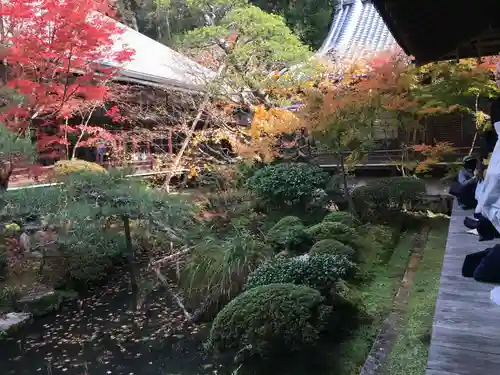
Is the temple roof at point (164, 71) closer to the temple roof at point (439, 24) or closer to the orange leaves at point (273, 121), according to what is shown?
the orange leaves at point (273, 121)

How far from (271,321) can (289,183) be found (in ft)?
16.4

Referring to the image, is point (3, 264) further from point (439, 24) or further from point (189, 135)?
point (439, 24)

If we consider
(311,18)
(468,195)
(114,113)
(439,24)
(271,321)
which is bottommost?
(271,321)

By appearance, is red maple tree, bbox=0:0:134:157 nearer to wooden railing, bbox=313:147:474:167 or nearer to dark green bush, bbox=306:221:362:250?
dark green bush, bbox=306:221:362:250

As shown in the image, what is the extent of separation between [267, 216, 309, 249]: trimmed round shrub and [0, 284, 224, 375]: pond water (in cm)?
179

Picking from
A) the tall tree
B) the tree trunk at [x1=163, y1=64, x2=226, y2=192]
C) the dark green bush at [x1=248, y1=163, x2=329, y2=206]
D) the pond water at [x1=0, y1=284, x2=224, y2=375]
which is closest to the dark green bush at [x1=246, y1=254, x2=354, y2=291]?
the pond water at [x1=0, y1=284, x2=224, y2=375]

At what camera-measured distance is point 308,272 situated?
5.01 metres

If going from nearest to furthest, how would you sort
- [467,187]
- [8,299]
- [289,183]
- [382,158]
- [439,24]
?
[439,24], [467,187], [8,299], [289,183], [382,158]

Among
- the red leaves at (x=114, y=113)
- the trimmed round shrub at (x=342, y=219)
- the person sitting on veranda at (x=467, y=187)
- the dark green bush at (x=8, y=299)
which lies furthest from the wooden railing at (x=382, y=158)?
the dark green bush at (x=8, y=299)

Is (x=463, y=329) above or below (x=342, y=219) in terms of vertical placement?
above

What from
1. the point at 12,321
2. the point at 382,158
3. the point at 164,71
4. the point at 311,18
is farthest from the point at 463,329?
the point at 311,18

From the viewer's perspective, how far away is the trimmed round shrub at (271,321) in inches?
163

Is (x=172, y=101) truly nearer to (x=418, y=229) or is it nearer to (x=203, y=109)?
(x=203, y=109)

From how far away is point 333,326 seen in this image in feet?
16.1
